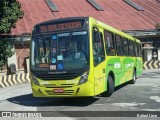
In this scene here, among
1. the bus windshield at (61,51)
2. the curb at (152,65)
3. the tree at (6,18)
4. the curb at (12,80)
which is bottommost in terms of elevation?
the curb at (12,80)

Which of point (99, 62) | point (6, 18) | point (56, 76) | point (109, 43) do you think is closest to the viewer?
point (56, 76)

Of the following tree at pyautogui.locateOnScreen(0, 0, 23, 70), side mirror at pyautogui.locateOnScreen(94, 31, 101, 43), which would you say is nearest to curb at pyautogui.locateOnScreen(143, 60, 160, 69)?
tree at pyautogui.locateOnScreen(0, 0, 23, 70)

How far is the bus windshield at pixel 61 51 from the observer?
1080cm

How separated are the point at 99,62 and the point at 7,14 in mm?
14612

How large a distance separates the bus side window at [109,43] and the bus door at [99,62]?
68 cm

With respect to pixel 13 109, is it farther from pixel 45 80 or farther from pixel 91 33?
pixel 91 33

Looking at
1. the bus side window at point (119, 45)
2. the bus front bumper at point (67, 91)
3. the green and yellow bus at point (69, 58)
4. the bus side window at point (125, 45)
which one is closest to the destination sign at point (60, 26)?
the green and yellow bus at point (69, 58)

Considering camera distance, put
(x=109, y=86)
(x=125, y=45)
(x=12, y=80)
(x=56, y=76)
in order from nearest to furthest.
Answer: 1. (x=56, y=76)
2. (x=109, y=86)
3. (x=125, y=45)
4. (x=12, y=80)

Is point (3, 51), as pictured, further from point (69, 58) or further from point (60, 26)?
point (69, 58)

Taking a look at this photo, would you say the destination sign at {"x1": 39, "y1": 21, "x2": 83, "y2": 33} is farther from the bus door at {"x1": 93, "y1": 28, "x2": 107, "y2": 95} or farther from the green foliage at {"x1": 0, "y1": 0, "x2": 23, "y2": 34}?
the green foliage at {"x1": 0, "y1": 0, "x2": 23, "y2": 34}

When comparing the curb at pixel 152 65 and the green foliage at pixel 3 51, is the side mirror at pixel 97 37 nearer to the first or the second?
the green foliage at pixel 3 51

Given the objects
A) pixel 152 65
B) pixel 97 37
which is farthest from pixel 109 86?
pixel 152 65

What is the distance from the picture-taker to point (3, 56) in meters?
24.7

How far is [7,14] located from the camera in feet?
79.3
